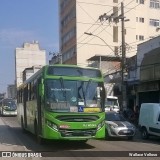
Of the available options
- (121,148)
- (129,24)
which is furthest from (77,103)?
(129,24)

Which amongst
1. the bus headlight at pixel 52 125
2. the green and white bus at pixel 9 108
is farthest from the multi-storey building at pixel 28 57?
the bus headlight at pixel 52 125

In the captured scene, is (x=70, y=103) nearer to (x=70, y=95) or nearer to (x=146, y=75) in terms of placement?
(x=70, y=95)

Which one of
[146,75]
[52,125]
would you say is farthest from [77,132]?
[146,75]

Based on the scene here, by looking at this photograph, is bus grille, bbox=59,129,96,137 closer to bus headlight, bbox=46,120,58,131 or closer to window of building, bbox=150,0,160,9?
bus headlight, bbox=46,120,58,131

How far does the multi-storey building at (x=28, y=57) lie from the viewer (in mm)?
98938

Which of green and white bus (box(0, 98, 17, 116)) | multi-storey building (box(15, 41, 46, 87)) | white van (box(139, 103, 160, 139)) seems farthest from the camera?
multi-storey building (box(15, 41, 46, 87))

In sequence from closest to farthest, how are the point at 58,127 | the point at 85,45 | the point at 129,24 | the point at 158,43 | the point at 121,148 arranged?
the point at 58,127
the point at 121,148
the point at 158,43
the point at 85,45
the point at 129,24

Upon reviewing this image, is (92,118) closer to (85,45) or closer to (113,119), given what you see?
(113,119)

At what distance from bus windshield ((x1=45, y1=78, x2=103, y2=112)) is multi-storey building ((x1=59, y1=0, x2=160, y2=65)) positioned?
50.3 metres

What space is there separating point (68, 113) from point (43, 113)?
3.51 feet

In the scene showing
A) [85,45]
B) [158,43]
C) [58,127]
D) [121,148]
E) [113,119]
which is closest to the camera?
[58,127]

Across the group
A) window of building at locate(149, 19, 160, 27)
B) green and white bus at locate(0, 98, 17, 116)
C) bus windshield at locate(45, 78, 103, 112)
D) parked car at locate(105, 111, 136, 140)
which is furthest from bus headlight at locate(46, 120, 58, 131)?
window of building at locate(149, 19, 160, 27)

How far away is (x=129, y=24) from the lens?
7319 cm

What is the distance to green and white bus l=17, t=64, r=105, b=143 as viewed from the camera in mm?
14922
